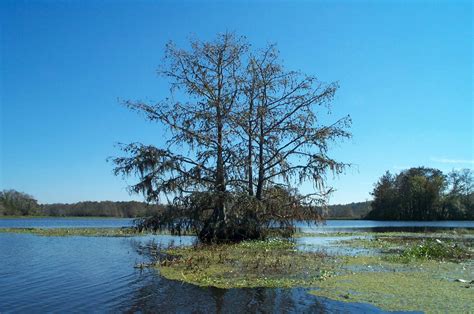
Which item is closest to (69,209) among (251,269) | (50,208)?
(50,208)

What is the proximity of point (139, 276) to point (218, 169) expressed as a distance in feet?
41.9

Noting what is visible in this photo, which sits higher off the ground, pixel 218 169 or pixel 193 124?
pixel 193 124

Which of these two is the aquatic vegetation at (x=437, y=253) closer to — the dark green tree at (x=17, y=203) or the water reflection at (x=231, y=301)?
the water reflection at (x=231, y=301)

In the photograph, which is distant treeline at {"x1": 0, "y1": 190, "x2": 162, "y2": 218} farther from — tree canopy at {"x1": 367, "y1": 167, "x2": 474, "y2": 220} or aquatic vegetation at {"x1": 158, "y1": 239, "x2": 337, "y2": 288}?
aquatic vegetation at {"x1": 158, "y1": 239, "x2": 337, "y2": 288}

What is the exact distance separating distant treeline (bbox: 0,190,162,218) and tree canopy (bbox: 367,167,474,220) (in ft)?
191

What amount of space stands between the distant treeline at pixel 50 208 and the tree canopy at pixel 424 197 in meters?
58.4

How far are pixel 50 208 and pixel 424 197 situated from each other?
104 meters

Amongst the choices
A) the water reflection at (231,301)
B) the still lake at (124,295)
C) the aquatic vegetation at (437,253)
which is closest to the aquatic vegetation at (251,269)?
the still lake at (124,295)

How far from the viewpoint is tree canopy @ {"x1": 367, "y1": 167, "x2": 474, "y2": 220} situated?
88.9m

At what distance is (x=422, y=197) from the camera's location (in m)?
90.2

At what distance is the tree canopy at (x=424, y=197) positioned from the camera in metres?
88.9

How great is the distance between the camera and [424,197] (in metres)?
90.2

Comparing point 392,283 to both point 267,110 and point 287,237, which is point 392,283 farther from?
point 267,110

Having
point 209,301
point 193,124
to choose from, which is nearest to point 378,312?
point 209,301
